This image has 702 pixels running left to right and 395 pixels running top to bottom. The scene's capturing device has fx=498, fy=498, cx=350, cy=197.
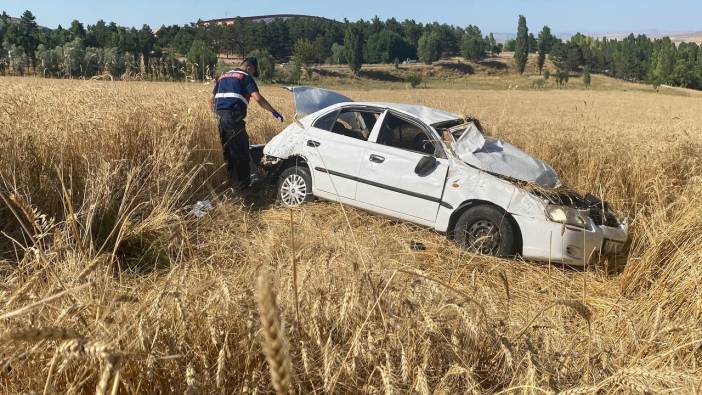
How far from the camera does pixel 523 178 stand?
5285 millimetres

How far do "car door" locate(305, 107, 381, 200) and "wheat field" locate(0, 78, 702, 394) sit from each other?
34 centimetres

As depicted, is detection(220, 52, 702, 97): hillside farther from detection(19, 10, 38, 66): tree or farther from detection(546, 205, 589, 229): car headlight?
detection(546, 205, 589, 229): car headlight

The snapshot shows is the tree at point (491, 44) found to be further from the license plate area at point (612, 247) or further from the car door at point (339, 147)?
the license plate area at point (612, 247)

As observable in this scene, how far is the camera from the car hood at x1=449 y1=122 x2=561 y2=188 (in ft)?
17.5

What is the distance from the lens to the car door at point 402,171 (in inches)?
218

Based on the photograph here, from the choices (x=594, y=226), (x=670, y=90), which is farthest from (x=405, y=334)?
(x=670, y=90)

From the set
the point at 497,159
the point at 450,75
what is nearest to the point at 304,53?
the point at 450,75

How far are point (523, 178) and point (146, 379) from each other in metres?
4.48

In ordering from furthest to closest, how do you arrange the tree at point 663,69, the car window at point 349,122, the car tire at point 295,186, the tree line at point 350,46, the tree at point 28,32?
the tree at point 663,69 → the tree line at point 350,46 → the tree at point 28,32 → the car tire at point 295,186 → the car window at point 349,122

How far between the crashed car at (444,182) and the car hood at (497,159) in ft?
0.04

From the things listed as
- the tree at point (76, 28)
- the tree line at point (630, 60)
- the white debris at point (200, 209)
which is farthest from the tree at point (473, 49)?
the white debris at point (200, 209)

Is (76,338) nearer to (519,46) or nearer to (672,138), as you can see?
(672,138)

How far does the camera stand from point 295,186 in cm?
657

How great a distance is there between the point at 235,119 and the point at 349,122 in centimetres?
164
